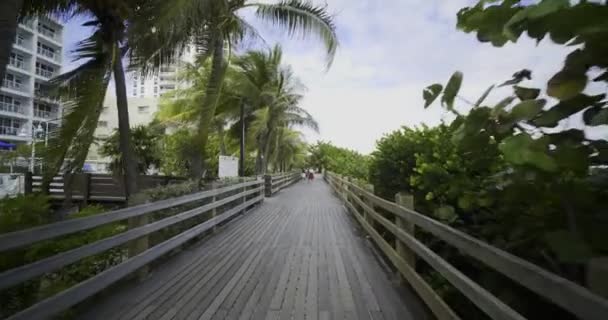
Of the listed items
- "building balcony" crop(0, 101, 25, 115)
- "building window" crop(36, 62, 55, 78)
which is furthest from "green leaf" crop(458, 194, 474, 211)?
"building window" crop(36, 62, 55, 78)

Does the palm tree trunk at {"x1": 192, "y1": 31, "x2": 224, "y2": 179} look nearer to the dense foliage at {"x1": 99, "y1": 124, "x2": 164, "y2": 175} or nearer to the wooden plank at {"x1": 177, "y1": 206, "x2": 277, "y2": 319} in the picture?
the wooden plank at {"x1": 177, "y1": 206, "x2": 277, "y2": 319}

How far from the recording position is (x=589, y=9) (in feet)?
3.48

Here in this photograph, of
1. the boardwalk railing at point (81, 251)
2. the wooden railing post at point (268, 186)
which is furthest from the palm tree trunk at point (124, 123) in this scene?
the wooden railing post at point (268, 186)

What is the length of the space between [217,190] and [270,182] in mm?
9447

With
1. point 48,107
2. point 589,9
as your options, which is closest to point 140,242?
point 589,9

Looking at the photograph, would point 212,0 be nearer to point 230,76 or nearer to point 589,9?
point 589,9

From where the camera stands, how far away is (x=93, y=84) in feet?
23.3

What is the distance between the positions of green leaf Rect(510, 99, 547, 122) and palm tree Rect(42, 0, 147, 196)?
705 centimetres

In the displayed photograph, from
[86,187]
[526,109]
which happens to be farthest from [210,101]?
[86,187]

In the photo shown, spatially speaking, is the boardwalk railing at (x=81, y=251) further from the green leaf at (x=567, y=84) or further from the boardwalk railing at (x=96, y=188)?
the boardwalk railing at (x=96, y=188)

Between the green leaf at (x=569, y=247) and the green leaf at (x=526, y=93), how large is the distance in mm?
476

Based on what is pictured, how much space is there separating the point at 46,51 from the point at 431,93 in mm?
56890

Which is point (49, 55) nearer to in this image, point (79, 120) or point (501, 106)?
point (79, 120)

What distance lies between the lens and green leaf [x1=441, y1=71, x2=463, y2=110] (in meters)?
1.50
